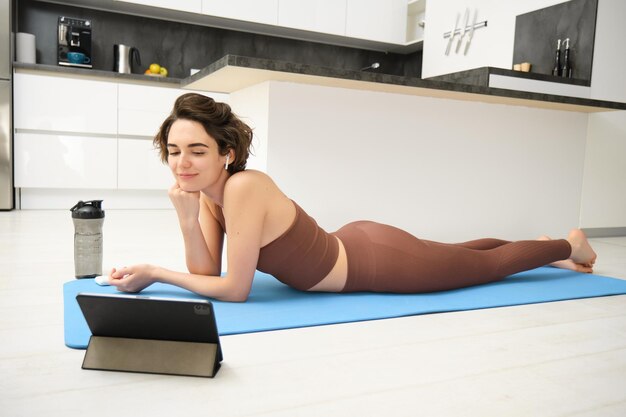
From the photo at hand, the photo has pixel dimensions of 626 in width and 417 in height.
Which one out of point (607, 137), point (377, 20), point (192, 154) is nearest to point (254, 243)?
point (192, 154)

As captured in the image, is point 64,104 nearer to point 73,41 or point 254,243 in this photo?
point 73,41

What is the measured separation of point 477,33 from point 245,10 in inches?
80.0

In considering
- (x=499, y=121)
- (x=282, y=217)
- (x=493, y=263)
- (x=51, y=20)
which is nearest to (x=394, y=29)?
(x=499, y=121)

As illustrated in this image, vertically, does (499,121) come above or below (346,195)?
above

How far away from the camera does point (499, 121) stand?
3186 mm

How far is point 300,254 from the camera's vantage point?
1686 millimetres

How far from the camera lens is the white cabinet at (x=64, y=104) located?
13.2 ft

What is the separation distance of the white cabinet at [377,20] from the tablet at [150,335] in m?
4.72

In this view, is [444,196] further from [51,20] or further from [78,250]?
[51,20]

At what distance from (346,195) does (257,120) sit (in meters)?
0.58

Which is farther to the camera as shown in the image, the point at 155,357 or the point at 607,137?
the point at 607,137

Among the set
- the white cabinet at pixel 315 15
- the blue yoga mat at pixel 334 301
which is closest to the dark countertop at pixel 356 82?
the blue yoga mat at pixel 334 301

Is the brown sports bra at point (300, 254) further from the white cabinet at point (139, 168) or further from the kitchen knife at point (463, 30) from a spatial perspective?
the kitchen knife at point (463, 30)

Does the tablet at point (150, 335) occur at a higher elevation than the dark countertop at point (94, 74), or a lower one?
lower
